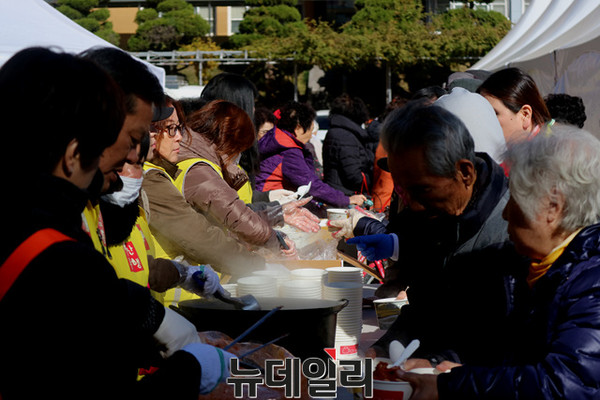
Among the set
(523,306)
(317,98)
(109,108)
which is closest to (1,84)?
(109,108)

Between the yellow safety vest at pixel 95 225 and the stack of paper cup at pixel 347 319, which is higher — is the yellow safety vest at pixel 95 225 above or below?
above

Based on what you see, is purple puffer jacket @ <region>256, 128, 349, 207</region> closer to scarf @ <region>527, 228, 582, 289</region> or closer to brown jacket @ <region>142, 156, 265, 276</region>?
brown jacket @ <region>142, 156, 265, 276</region>

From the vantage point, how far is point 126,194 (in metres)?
1.81

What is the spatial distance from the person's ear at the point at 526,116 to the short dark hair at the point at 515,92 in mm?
17

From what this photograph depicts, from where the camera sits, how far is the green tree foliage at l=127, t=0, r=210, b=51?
34.8m

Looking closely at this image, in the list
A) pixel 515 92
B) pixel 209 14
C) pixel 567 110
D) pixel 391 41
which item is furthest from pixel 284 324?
pixel 209 14

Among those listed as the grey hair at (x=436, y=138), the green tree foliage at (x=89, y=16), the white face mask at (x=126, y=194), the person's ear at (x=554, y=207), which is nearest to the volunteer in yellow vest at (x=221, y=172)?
the white face mask at (x=126, y=194)

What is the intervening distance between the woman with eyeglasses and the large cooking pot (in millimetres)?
787

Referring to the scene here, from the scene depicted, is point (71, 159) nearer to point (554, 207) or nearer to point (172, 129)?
point (554, 207)

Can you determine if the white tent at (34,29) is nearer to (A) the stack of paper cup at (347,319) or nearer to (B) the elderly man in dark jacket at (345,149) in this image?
(A) the stack of paper cup at (347,319)

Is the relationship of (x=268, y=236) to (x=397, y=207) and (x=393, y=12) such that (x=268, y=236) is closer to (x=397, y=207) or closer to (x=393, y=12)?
(x=397, y=207)

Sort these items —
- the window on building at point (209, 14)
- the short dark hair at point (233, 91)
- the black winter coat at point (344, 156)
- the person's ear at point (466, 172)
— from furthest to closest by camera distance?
the window on building at point (209, 14) → the black winter coat at point (344, 156) → the short dark hair at point (233, 91) → the person's ear at point (466, 172)

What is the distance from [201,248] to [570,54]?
359 centimetres

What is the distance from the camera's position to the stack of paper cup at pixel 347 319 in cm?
208
